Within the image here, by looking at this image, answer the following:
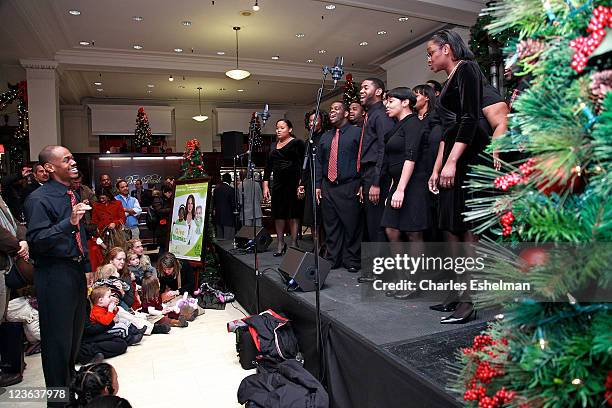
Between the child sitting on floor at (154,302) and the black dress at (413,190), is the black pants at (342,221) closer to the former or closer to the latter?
the black dress at (413,190)

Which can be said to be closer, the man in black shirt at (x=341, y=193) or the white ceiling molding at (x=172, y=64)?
the man in black shirt at (x=341, y=193)

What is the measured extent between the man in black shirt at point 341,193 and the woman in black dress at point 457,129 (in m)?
1.53

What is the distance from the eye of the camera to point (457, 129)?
92.7 inches

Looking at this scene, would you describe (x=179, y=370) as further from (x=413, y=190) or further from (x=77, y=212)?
(x=413, y=190)

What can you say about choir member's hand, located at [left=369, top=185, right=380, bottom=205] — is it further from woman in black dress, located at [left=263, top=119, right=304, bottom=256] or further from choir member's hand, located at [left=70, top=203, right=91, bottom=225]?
choir member's hand, located at [left=70, top=203, right=91, bottom=225]

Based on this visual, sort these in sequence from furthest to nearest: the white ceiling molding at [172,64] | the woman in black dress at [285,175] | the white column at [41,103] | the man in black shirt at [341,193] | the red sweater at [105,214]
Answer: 1. the white ceiling molding at [172,64]
2. the white column at [41,103]
3. the red sweater at [105,214]
4. the woman in black dress at [285,175]
5. the man in black shirt at [341,193]

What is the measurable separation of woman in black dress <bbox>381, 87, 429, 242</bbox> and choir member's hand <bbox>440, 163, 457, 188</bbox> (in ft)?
2.04

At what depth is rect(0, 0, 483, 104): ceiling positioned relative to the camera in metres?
6.81

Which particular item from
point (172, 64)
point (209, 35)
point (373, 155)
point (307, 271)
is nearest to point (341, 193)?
point (373, 155)

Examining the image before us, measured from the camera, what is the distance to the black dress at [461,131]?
87.7 inches

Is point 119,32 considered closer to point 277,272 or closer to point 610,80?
point 277,272

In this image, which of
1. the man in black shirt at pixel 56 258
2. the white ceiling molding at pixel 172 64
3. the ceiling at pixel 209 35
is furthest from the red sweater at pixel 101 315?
the white ceiling molding at pixel 172 64

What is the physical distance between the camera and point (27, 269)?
281 cm

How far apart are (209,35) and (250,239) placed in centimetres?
483
